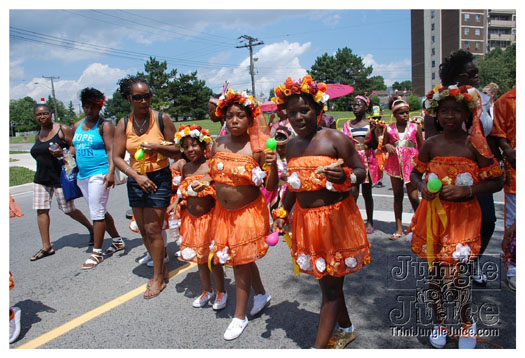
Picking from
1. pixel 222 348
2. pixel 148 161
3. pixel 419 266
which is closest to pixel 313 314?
pixel 222 348

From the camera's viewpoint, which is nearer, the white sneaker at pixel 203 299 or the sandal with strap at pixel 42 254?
the white sneaker at pixel 203 299

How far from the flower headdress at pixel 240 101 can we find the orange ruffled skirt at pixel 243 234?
783 mm

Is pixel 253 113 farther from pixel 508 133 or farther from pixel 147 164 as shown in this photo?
pixel 508 133

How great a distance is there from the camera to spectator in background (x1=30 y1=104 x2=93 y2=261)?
523 centimetres

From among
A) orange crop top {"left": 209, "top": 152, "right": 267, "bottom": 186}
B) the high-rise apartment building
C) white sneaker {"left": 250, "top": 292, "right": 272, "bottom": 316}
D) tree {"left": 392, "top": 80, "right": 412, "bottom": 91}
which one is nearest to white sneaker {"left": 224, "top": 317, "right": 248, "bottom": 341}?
white sneaker {"left": 250, "top": 292, "right": 272, "bottom": 316}

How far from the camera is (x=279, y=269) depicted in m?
4.38

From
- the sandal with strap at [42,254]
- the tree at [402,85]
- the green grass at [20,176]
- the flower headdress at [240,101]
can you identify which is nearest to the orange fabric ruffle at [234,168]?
the flower headdress at [240,101]

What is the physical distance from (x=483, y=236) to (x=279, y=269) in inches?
88.3

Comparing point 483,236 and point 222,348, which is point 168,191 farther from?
point 483,236

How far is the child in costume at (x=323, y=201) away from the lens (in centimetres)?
258

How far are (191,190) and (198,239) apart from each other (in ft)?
1.64

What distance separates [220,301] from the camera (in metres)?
3.56

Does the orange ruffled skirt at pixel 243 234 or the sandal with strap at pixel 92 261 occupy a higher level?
the orange ruffled skirt at pixel 243 234

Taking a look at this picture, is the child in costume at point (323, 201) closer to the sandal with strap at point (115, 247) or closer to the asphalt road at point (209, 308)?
the asphalt road at point (209, 308)
